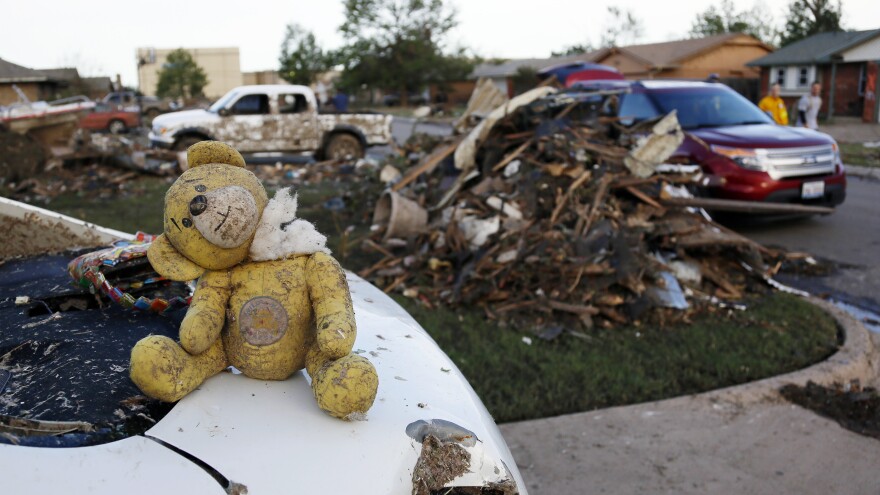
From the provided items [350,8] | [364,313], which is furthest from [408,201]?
[350,8]

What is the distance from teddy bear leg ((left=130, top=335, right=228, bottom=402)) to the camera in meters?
1.80

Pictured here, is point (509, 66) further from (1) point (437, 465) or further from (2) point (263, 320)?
(1) point (437, 465)

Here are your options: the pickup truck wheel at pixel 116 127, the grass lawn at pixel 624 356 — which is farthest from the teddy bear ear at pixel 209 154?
the pickup truck wheel at pixel 116 127

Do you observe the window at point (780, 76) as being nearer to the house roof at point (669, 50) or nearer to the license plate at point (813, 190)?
the house roof at point (669, 50)

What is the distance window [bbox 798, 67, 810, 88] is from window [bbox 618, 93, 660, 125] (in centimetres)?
3175

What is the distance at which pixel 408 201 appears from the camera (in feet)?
26.0

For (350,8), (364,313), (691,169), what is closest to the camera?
(364,313)

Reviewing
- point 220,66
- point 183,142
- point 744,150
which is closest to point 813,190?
point 744,150

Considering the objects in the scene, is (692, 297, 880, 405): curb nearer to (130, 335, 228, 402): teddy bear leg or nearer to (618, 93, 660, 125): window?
(130, 335, 228, 402): teddy bear leg

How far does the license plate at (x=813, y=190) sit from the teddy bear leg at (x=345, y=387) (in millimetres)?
8650

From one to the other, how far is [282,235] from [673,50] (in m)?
50.7

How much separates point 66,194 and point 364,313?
1174 centimetres

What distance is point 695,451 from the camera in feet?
13.0

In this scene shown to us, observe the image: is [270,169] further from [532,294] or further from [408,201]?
[532,294]
